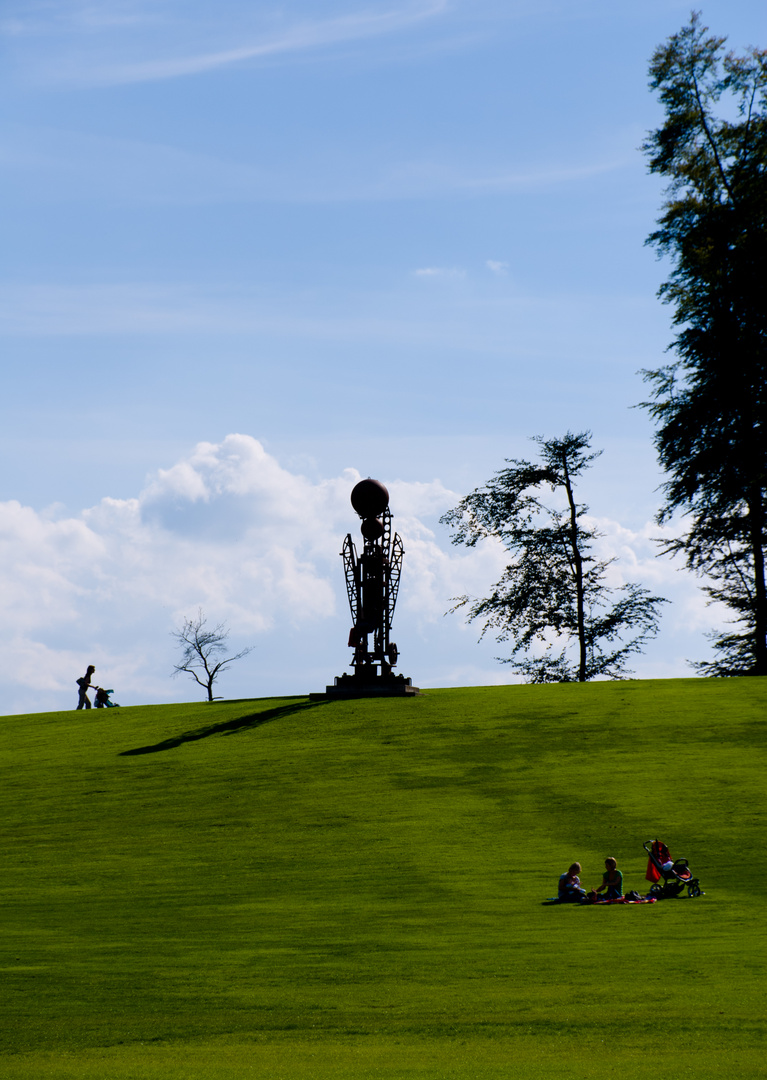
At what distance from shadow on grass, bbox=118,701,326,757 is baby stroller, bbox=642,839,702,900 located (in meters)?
20.6

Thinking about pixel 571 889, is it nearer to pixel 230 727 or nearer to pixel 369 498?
pixel 230 727

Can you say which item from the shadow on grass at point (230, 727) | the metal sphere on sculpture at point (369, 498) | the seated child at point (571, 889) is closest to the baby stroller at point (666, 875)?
the seated child at point (571, 889)

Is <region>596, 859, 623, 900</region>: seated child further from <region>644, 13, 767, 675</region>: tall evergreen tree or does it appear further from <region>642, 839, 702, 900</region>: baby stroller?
<region>644, 13, 767, 675</region>: tall evergreen tree

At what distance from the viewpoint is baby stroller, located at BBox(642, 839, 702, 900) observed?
20.3 metres

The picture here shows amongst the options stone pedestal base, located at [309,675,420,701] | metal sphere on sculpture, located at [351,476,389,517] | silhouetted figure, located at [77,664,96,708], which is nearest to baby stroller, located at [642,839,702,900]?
stone pedestal base, located at [309,675,420,701]

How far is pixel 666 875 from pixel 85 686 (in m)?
34.7

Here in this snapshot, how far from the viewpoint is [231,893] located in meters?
21.1

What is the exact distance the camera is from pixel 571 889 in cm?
1975

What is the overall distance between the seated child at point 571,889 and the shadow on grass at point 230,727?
2032cm

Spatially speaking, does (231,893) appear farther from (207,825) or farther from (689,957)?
(689,957)

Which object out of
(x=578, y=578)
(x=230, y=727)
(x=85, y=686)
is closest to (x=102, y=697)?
(x=85, y=686)

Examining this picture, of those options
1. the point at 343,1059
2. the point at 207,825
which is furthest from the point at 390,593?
the point at 343,1059

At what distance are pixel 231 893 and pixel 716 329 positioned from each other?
34806 mm

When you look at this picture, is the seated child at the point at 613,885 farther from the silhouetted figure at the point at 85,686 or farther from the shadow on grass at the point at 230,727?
the silhouetted figure at the point at 85,686
